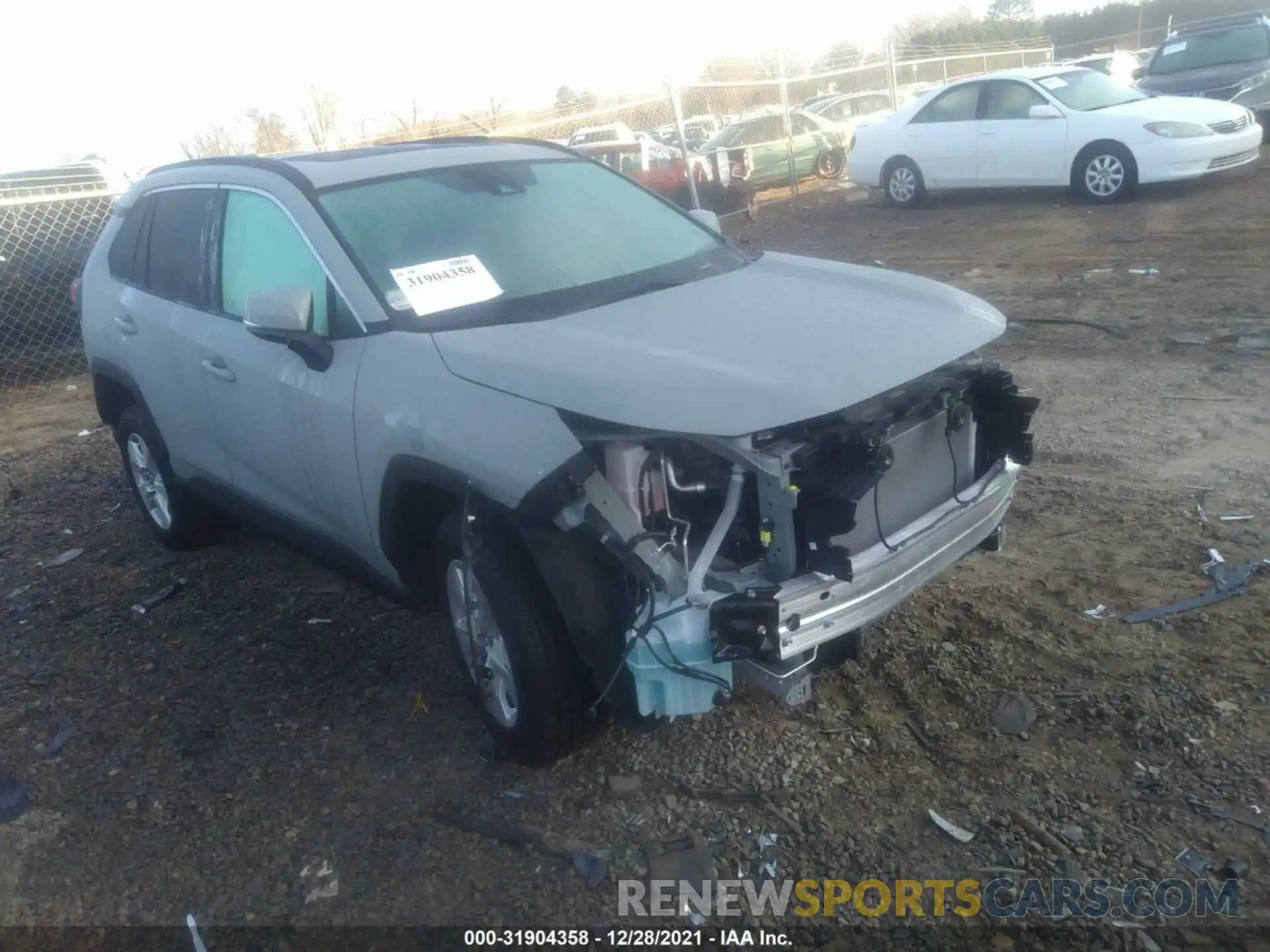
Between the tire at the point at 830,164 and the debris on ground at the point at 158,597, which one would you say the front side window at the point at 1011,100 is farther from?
the debris on ground at the point at 158,597

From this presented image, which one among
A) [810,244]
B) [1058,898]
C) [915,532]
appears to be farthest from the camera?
[810,244]

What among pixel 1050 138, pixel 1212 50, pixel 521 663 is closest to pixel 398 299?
pixel 521 663

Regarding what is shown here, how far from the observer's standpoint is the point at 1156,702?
3.36m

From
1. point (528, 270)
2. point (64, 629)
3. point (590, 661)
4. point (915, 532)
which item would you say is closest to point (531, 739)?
point (590, 661)

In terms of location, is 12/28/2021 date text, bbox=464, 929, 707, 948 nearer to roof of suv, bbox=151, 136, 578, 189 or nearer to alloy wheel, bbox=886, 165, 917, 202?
roof of suv, bbox=151, 136, 578, 189

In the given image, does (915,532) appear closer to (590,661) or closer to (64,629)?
(590,661)

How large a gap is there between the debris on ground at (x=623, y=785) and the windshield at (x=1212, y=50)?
14942mm

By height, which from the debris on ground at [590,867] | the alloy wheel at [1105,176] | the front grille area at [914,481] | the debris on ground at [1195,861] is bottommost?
the alloy wheel at [1105,176]

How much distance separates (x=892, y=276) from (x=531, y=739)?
213 centimetres

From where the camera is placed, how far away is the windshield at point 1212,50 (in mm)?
14039

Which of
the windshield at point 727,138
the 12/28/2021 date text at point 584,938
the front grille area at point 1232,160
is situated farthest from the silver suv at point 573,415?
the windshield at point 727,138

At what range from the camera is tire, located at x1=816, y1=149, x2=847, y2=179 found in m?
17.9

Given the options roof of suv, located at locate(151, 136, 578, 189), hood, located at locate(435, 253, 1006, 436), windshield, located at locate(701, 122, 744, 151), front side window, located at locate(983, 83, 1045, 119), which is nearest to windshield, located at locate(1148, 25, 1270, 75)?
front side window, located at locate(983, 83, 1045, 119)

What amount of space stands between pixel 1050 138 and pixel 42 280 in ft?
35.9
